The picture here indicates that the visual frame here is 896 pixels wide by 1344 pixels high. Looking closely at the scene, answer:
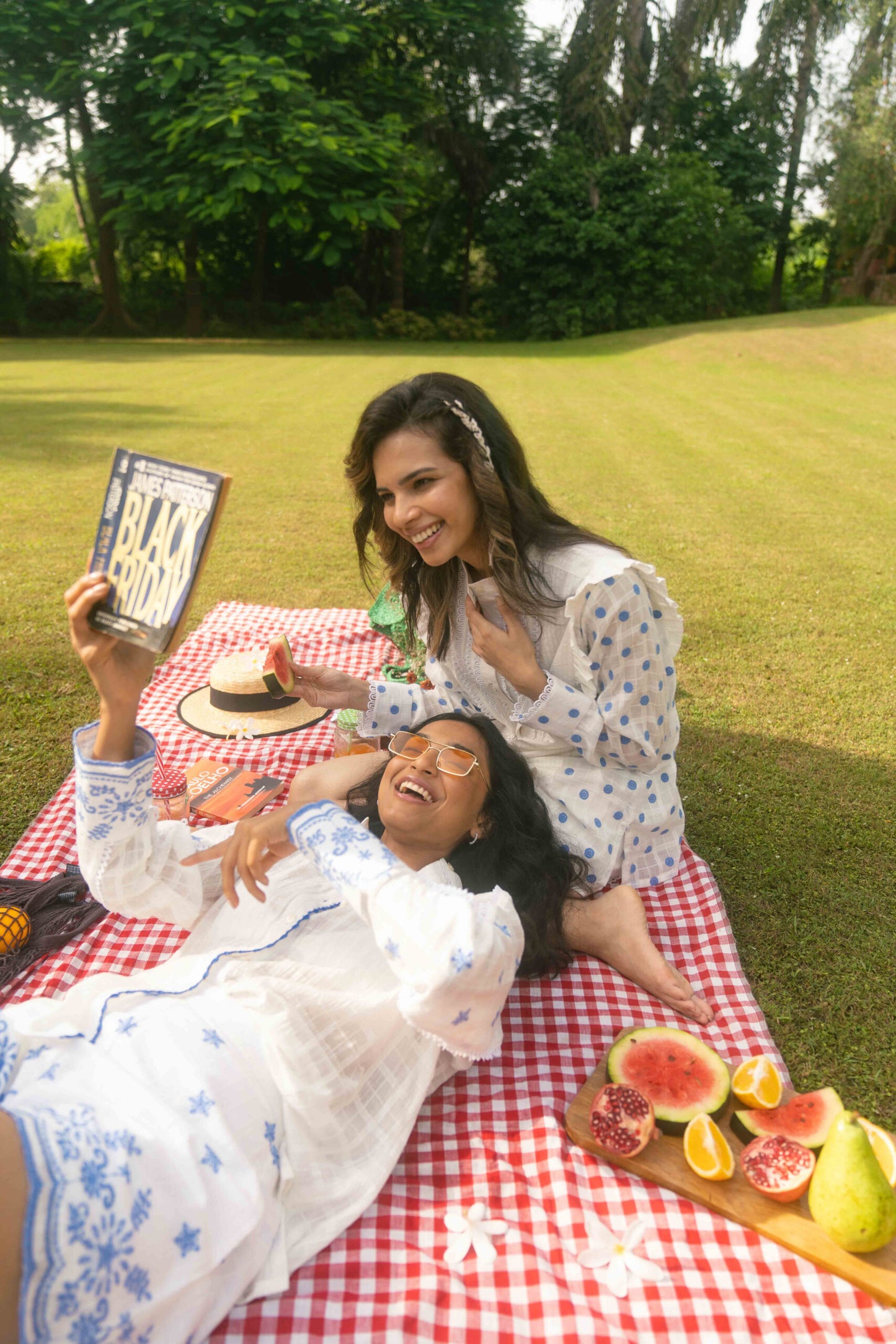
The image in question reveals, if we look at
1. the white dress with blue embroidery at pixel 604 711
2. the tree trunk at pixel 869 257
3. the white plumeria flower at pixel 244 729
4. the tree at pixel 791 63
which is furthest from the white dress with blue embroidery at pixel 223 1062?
the tree at pixel 791 63

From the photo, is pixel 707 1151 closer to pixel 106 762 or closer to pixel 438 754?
pixel 438 754

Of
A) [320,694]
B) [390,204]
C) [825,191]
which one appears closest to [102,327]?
[390,204]

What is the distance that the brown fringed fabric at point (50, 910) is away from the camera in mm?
3164

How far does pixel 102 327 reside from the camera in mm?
31000

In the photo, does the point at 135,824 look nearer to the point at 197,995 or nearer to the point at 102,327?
the point at 197,995

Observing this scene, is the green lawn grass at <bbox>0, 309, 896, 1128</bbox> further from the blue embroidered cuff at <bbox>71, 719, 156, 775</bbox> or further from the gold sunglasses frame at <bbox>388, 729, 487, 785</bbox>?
the blue embroidered cuff at <bbox>71, 719, 156, 775</bbox>

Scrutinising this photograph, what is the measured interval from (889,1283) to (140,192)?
1225 inches

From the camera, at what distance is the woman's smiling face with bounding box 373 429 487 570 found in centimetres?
318

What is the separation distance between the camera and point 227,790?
3969 millimetres

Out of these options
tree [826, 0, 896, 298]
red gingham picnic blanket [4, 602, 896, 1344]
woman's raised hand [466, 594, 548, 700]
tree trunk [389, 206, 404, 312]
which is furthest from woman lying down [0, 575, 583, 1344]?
tree [826, 0, 896, 298]

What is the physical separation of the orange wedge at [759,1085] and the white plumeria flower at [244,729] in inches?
110

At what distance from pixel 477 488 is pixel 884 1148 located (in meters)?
2.32

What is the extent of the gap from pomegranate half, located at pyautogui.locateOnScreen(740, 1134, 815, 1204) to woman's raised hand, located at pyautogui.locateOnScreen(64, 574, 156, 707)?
195cm

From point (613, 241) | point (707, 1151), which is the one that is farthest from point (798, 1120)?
point (613, 241)
